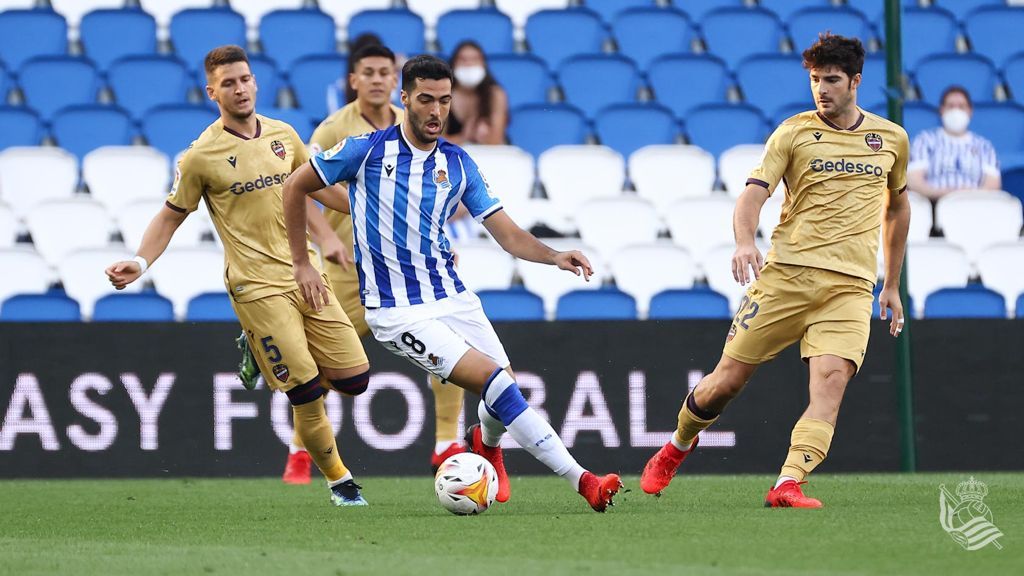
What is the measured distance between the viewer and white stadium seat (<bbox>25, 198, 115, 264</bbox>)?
473 inches

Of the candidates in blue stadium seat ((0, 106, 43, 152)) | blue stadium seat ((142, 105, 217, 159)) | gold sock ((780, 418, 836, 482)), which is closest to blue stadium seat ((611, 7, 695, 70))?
blue stadium seat ((142, 105, 217, 159))

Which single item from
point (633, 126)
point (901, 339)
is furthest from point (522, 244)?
point (633, 126)

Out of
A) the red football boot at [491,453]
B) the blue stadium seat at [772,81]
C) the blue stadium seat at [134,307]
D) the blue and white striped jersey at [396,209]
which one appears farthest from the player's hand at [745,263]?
the blue stadium seat at [772,81]

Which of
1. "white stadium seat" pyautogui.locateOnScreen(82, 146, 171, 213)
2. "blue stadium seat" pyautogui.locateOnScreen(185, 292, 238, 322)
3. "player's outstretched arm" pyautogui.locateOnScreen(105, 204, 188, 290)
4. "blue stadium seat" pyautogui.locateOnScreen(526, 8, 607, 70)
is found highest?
"blue stadium seat" pyautogui.locateOnScreen(526, 8, 607, 70)

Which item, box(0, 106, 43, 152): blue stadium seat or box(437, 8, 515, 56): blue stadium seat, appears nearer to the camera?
box(0, 106, 43, 152): blue stadium seat

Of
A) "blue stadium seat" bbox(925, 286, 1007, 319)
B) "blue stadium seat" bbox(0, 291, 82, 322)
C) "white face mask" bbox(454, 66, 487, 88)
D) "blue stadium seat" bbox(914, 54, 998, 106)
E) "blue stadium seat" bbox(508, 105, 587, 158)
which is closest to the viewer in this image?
"blue stadium seat" bbox(0, 291, 82, 322)

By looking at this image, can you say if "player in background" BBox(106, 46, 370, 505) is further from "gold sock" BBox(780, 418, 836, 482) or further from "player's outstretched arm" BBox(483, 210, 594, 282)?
"gold sock" BBox(780, 418, 836, 482)

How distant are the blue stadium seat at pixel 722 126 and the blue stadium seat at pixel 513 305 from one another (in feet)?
10.4

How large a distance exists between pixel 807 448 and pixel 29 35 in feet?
30.9

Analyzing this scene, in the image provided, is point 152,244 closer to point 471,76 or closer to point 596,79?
point 471,76

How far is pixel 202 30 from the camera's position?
45.7 feet

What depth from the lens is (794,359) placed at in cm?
1033

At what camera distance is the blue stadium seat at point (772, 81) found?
1416 centimetres

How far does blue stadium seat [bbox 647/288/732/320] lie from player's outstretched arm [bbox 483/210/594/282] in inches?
166
